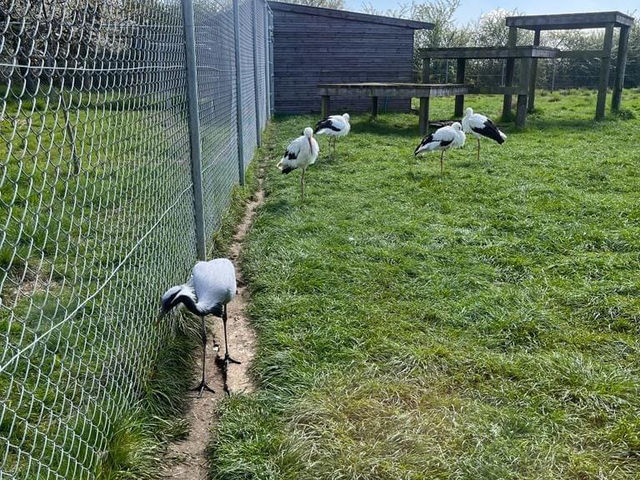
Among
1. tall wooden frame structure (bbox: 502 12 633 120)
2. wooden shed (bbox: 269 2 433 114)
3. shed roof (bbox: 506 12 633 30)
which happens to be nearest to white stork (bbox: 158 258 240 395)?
tall wooden frame structure (bbox: 502 12 633 120)

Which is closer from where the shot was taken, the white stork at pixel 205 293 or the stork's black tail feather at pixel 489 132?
the white stork at pixel 205 293

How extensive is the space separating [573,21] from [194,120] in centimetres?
1109

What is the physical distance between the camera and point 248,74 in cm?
860

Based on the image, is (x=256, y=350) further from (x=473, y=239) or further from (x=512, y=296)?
(x=473, y=239)

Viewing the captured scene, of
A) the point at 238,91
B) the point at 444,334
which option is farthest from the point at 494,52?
the point at 444,334

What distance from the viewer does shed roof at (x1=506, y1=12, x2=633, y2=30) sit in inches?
473

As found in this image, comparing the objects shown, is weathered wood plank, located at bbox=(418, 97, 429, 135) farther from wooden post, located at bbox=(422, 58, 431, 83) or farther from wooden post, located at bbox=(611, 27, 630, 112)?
wooden post, located at bbox=(611, 27, 630, 112)

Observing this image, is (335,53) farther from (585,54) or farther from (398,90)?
(585,54)

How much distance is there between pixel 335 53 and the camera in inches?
590

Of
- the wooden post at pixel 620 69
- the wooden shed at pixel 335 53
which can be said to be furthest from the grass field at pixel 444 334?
the wooden shed at pixel 335 53

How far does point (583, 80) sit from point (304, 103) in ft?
38.8

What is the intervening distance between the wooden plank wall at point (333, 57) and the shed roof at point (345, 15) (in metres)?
0.12

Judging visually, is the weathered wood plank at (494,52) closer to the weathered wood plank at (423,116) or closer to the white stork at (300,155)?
the weathered wood plank at (423,116)

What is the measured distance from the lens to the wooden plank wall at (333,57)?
14828 millimetres
